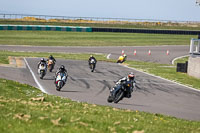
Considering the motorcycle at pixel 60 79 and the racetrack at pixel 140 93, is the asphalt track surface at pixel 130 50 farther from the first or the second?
the motorcycle at pixel 60 79

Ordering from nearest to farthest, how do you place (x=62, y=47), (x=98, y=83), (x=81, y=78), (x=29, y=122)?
1. (x=29, y=122)
2. (x=98, y=83)
3. (x=81, y=78)
4. (x=62, y=47)

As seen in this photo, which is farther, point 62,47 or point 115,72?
point 62,47

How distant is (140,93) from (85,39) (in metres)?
51.8

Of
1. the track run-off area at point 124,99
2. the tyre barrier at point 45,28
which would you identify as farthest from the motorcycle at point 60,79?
the tyre barrier at point 45,28

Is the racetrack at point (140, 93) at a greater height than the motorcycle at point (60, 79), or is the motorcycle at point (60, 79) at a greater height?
the motorcycle at point (60, 79)

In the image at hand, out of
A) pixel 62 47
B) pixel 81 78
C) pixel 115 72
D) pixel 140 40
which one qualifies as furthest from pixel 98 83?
pixel 140 40

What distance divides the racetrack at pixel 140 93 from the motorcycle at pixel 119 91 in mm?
271

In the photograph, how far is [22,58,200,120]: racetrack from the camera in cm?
1840

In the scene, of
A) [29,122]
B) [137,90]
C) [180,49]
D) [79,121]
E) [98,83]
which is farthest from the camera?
[180,49]

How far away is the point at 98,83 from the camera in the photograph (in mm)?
26250

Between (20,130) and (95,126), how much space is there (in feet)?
6.17

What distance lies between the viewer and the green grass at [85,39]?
222 feet

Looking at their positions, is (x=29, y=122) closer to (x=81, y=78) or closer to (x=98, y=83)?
(x=98, y=83)

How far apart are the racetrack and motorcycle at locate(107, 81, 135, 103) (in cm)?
27
